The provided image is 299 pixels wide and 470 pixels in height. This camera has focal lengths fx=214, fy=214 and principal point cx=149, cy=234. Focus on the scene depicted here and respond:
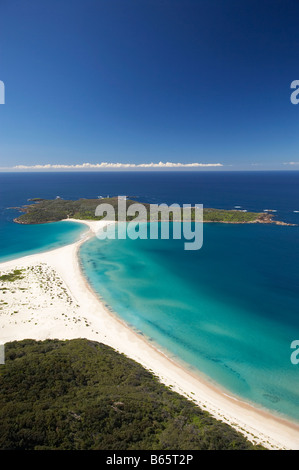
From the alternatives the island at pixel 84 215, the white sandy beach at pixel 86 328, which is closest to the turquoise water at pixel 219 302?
the white sandy beach at pixel 86 328

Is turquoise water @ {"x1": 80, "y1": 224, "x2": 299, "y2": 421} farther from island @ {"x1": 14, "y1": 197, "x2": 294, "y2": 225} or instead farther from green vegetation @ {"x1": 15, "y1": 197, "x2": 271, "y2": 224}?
green vegetation @ {"x1": 15, "y1": 197, "x2": 271, "y2": 224}

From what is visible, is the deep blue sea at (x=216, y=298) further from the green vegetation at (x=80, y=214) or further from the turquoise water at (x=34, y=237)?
the green vegetation at (x=80, y=214)

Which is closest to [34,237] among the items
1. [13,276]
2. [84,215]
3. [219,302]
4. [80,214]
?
[84,215]

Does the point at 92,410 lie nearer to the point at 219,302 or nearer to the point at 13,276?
the point at 219,302
